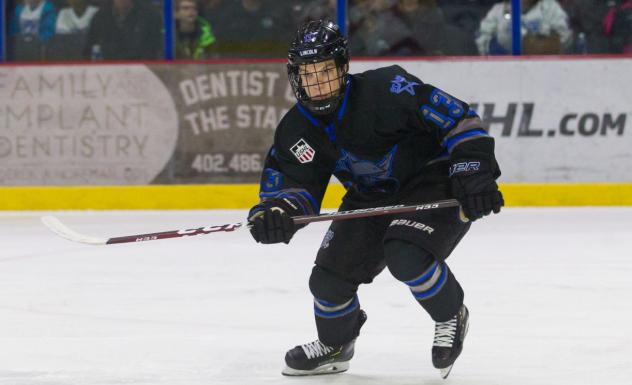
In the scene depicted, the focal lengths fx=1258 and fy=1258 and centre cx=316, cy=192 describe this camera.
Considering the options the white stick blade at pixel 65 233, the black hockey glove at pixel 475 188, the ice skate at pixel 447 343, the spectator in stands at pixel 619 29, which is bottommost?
the ice skate at pixel 447 343

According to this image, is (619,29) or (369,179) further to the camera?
(619,29)

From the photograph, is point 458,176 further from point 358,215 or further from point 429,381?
point 429,381

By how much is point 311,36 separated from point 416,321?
123cm

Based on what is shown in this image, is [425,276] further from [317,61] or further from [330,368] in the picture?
[317,61]

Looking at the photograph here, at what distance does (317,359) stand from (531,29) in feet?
16.7

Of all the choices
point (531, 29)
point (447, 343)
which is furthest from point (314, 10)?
point (447, 343)

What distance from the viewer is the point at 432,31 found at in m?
7.95

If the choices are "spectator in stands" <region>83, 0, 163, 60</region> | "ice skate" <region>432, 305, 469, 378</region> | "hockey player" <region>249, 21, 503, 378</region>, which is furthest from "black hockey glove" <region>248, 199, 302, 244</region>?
"spectator in stands" <region>83, 0, 163, 60</region>

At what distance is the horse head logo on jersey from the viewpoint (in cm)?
323

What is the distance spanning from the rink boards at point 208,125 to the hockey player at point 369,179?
4501 millimetres

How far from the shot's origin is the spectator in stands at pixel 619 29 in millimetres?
7926

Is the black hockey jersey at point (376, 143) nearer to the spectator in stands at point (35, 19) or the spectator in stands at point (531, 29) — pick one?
the spectator in stands at point (531, 29)

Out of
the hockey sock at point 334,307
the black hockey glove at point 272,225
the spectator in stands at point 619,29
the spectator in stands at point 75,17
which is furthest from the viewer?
the spectator in stands at point 75,17

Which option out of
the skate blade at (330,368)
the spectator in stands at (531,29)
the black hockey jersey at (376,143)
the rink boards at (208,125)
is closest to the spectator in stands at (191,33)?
the rink boards at (208,125)
